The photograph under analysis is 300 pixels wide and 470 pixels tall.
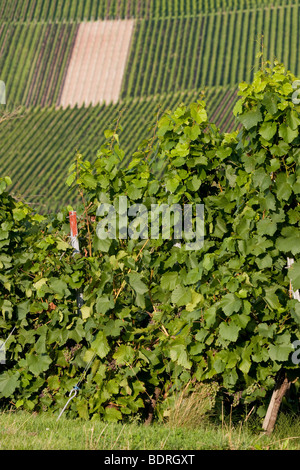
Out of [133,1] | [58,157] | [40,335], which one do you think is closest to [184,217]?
[40,335]

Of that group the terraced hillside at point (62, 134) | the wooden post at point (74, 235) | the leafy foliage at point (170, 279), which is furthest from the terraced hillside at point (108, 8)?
the wooden post at point (74, 235)

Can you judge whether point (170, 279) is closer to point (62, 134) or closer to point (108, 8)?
point (62, 134)

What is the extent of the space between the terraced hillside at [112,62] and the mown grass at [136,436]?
13014 millimetres

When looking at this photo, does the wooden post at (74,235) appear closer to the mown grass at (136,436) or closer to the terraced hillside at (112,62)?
the mown grass at (136,436)

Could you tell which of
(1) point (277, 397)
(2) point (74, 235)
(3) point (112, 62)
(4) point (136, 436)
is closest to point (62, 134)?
(3) point (112, 62)

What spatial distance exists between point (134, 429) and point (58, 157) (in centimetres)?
1402

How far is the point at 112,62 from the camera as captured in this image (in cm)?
2167

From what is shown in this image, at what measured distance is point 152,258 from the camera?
213 inches

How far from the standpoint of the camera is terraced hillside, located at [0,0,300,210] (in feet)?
62.0

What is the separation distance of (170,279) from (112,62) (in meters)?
17.3

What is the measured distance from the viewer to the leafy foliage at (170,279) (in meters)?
4.88

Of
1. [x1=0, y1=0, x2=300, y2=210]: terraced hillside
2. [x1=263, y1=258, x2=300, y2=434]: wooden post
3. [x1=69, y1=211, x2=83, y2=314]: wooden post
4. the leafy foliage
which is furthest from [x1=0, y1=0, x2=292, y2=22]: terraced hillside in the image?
[x1=263, y1=258, x2=300, y2=434]: wooden post

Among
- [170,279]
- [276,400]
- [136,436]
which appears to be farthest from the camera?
[170,279]

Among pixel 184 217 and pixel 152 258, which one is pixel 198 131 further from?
pixel 152 258
